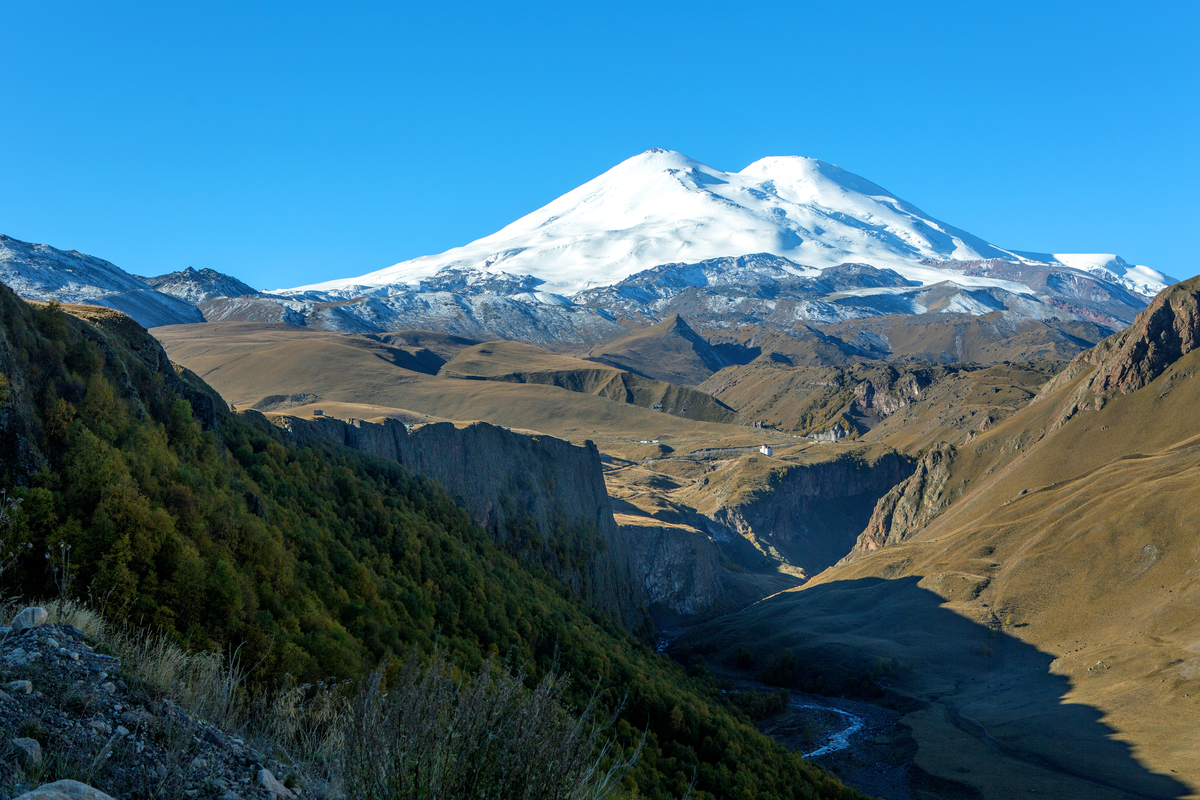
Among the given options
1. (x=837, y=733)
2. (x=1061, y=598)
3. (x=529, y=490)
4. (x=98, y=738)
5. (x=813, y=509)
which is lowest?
(x=837, y=733)

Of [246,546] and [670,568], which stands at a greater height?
[246,546]

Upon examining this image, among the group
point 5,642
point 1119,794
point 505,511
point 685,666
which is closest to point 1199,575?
point 1119,794

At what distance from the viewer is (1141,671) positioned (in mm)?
41344

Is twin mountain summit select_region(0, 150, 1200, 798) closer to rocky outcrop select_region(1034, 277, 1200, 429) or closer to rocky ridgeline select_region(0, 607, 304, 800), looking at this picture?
rocky outcrop select_region(1034, 277, 1200, 429)

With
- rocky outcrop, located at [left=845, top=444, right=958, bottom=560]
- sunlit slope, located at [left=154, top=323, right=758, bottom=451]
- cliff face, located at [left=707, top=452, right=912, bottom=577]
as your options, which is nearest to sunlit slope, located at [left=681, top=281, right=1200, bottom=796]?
rocky outcrop, located at [left=845, top=444, right=958, bottom=560]

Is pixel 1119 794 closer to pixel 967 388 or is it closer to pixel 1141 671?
pixel 1141 671

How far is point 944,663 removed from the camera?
52219mm

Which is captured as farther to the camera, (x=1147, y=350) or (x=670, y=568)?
(x=1147, y=350)

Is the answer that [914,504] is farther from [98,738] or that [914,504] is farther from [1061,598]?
[98,738]

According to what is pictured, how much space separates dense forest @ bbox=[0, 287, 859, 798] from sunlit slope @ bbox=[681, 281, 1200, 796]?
15.3 meters

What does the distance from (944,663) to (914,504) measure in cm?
3965

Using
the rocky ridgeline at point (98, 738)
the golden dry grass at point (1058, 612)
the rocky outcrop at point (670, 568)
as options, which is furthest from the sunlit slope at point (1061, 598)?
the rocky ridgeline at point (98, 738)

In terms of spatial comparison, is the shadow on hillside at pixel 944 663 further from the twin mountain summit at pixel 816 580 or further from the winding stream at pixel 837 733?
the winding stream at pixel 837 733

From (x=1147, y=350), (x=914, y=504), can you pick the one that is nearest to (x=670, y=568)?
(x=914, y=504)
